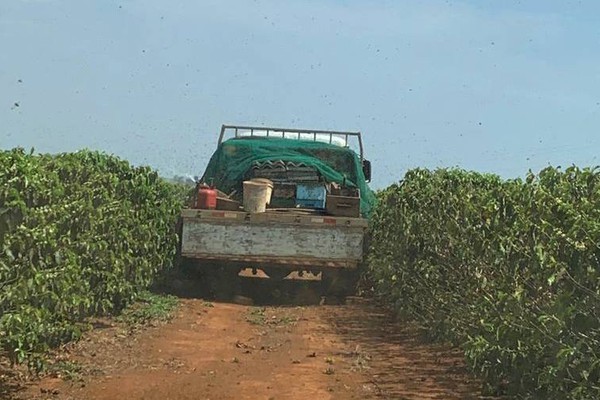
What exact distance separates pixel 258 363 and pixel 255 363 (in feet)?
0.10

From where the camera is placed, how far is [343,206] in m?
14.8

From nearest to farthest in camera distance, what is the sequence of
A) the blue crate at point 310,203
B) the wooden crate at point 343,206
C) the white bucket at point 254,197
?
the white bucket at point 254,197
the wooden crate at point 343,206
the blue crate at point 310,203

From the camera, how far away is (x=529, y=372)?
6441mm

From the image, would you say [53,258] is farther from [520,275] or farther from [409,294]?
[409,294]

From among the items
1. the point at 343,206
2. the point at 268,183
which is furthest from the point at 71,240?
the point at 343,206

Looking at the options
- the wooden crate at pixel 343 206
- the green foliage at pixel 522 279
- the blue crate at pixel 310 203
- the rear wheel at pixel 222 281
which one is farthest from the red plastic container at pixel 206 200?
the green foliage at pixel 522 279

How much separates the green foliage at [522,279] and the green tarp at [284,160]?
16.9 feet

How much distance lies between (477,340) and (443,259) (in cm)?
286

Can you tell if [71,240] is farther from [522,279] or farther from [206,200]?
[206,200]

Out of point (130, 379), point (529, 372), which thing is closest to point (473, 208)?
point (529, 372)

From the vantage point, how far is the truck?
1444cm

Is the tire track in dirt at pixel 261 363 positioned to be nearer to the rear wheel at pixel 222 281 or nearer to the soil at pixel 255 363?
the soil at pixel 255 363

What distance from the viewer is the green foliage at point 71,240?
6340 millimetres

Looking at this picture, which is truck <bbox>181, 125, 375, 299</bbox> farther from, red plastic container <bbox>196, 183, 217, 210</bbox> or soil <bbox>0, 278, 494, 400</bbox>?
soil <bbox>0, 278, 494, 400</bbox>
